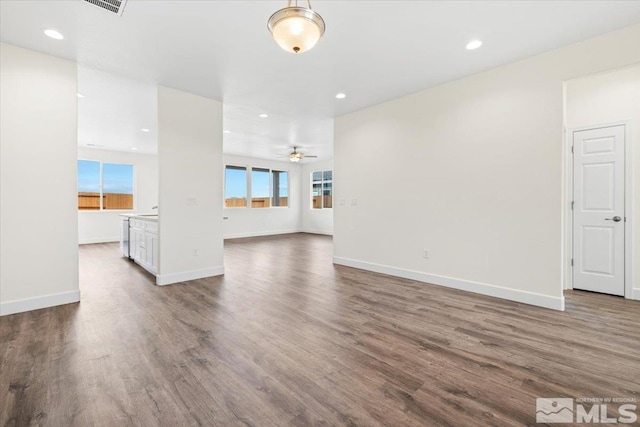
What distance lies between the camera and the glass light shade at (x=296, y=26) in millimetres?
1768

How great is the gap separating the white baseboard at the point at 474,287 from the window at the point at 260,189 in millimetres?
6200

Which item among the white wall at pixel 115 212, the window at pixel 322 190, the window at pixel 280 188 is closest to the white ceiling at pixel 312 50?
the white wall at pixel 115 212

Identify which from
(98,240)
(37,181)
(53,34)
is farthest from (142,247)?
(98,240)

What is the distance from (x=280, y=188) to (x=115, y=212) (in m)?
5.57

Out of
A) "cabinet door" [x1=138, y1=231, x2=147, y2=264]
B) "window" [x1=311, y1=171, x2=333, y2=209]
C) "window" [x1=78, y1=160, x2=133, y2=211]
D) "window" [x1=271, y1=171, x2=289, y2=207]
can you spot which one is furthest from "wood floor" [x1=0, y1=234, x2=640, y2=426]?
"window" [x1=271, y1=171, x2=289, y2=207]

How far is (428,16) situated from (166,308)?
412 centimetres

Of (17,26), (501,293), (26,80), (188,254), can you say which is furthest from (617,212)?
(26,80)

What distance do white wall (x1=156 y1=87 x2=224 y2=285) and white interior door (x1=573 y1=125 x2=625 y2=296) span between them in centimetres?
546

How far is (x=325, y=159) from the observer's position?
10.5m

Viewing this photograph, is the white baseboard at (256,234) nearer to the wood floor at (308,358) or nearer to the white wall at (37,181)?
the wood floor at (308,358)

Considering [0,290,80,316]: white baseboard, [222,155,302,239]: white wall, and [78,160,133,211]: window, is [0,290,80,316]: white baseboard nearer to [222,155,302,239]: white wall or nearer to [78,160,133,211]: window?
[222,155,302,239]: white wall

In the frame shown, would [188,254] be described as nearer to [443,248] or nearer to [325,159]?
[443,248]

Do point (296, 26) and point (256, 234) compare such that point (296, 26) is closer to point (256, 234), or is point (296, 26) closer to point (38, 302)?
point (38, 302)

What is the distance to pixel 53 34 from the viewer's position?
9.16ft
